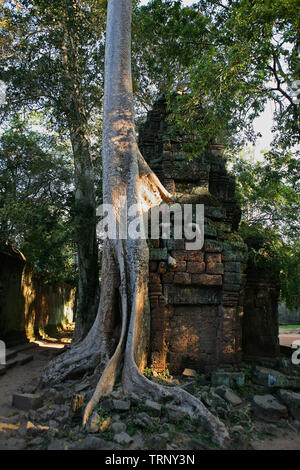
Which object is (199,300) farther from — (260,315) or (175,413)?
(175,413)

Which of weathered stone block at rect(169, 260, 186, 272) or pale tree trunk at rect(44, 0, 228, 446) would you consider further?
weathered stone block at rect(169, 260, 186, 272)

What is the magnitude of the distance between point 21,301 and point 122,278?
459 centimetres

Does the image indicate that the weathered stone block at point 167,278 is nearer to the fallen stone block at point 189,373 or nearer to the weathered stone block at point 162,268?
the weathered stone block at point 162,268

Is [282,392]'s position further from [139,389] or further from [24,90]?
[24,90]

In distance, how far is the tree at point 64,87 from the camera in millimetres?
6660

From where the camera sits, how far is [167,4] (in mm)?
7055

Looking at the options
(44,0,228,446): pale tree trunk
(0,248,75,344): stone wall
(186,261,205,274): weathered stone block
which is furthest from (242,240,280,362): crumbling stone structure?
(0,248,75,344): stone wall

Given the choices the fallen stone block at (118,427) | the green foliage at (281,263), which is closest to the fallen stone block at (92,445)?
the fallen stone block at (118,427)

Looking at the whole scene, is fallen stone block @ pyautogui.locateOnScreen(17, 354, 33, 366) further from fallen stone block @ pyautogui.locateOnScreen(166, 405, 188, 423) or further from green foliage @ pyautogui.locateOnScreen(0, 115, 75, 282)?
fallen stone block @ pyautogui.locateOnScreen(166, 405, 188, 423)

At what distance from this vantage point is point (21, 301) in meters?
7.92

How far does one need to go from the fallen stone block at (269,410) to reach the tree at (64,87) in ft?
13.0

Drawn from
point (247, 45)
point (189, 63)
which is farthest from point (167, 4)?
point (247, 45)

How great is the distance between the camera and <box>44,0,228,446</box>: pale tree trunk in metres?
3.46

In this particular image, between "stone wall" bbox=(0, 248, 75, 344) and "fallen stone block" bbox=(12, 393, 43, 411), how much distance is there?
357 cm
